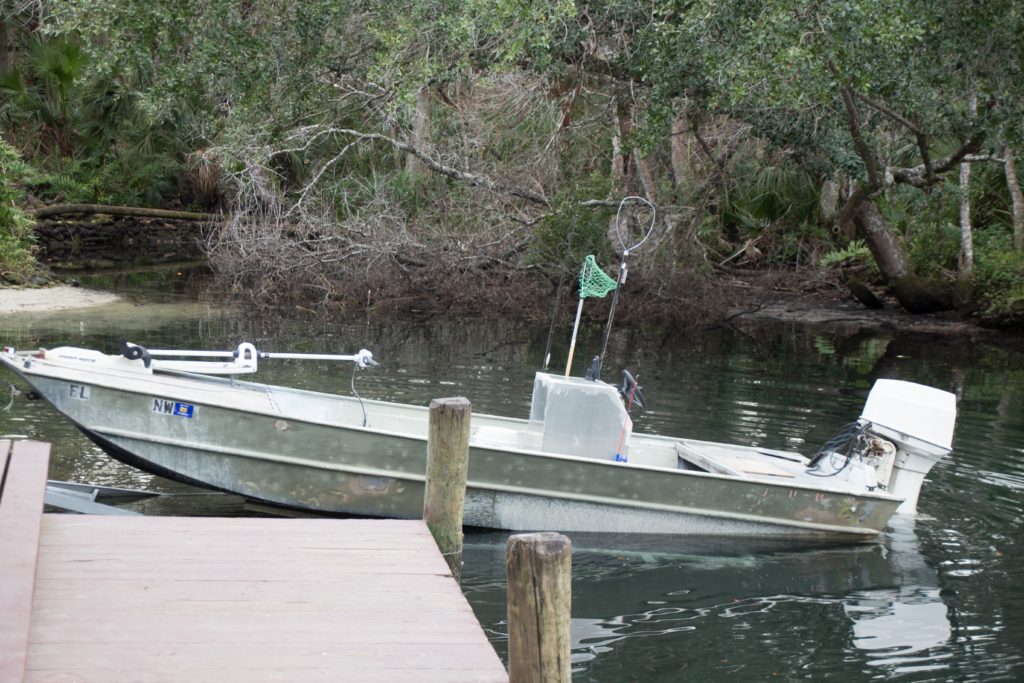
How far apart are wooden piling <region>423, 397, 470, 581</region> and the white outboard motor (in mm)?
4118

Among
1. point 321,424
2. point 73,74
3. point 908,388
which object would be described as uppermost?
point 73,74

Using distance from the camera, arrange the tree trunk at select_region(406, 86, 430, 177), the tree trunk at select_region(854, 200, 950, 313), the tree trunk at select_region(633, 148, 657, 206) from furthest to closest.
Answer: the tree trunk at select_region(406, 86, 430, 177) < the tree trunk at select_region(854, 200, 950, 313) < the tree trunk at select_region(633, 148, 657, 206)

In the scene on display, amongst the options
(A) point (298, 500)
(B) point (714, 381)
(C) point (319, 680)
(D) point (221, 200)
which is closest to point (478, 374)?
(B) point (714, 381)

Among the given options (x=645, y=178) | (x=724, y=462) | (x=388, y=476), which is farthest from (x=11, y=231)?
(x=724, y=462)

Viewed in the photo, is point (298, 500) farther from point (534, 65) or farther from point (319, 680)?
point (534, 65)

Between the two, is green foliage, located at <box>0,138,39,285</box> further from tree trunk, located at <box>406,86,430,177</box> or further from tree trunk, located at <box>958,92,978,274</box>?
tree trunk, located at <box>958,92,978,274</box>

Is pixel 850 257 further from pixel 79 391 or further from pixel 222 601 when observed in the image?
pixel 222 601

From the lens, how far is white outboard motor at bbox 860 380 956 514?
8.57 m

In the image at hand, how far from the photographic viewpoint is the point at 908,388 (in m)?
8.76

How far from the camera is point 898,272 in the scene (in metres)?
21.8

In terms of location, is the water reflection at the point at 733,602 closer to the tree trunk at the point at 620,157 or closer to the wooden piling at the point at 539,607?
the wooden piling at the point at 539,607

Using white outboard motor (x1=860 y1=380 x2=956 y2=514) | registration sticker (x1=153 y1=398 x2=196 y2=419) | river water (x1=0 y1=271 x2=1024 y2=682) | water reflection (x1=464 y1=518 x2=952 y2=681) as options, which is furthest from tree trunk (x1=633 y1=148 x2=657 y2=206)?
registration sticker (x1=153 y1=398 x2=196 y2=419)

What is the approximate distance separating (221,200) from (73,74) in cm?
531

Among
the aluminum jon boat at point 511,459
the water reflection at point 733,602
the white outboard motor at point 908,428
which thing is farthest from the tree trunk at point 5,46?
the white outboard motor at point 908,428
